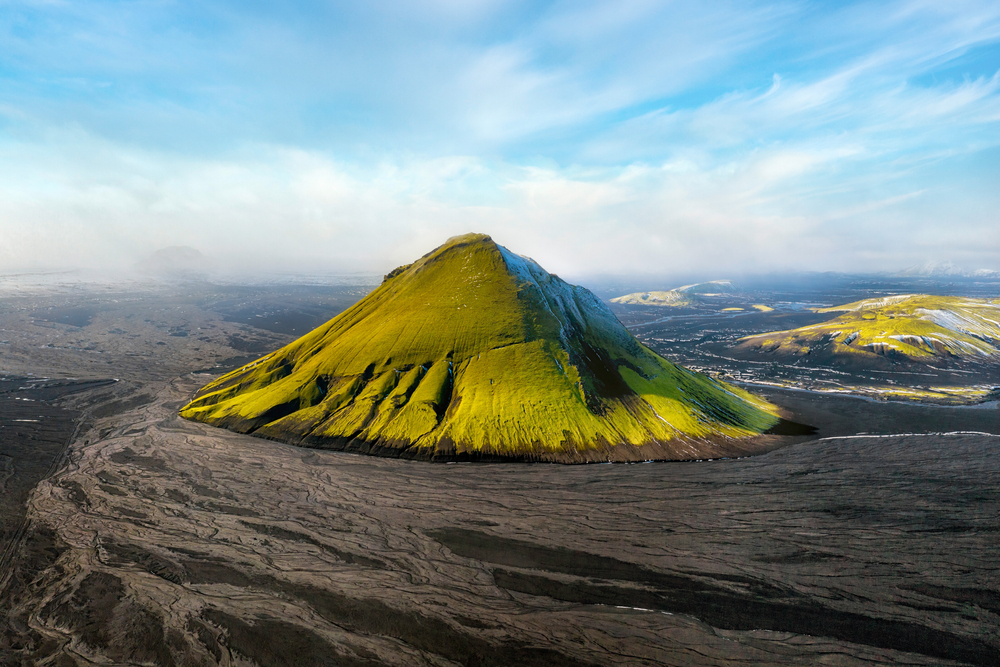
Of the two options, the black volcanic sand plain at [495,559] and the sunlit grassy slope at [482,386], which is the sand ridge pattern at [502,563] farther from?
the sunlit grassy slope at [482,386]

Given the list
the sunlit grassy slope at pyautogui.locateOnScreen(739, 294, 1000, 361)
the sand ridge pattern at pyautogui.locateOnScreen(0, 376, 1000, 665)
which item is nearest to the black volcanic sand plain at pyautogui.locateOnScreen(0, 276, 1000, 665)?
the sand ridge pattern at pyautogui.locateOnScreen(0, 376, 1000, 665)

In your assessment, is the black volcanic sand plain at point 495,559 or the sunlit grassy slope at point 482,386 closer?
the black volcanic sand plain at point 495,559

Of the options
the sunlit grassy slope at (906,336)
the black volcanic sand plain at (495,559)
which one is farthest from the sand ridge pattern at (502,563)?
the sunlit grassy slope at (906,336)

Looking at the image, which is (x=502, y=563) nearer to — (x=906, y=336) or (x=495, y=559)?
(x=495, y=559)

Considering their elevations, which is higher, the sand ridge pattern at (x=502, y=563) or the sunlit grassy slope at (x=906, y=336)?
the sunlit grassy slope at (x=906, y=336)

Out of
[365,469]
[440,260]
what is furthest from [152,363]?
[365,469]
